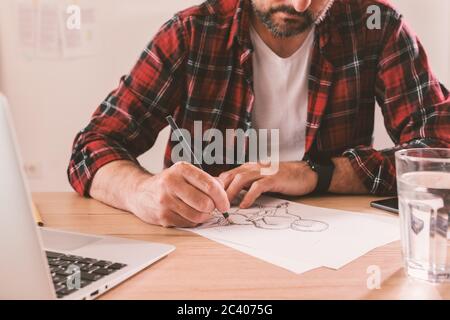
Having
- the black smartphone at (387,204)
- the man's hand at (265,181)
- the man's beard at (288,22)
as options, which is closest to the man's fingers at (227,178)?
the man's hand at (265,181)

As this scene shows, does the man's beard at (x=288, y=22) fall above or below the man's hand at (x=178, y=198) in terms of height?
above

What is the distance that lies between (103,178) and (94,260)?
40 cm

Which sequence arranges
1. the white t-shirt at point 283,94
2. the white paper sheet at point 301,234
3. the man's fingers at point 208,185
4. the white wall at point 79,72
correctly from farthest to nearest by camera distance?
the white wall at point 79,72
the white t-shirt at point 283,94
the man's fingers at point 208,185
the white paper sheet at point 301,234

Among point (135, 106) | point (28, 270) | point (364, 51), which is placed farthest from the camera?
point (364, 51)

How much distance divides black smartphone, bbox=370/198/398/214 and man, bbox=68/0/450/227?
21 centimetres

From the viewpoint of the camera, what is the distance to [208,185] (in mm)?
816

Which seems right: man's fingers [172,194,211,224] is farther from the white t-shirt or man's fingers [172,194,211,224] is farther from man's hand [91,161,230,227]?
the white t-shirt

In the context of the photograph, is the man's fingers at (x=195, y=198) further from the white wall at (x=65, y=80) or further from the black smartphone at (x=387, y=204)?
the white wall at (x=65, y=80)

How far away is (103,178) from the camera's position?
1045 millimetres

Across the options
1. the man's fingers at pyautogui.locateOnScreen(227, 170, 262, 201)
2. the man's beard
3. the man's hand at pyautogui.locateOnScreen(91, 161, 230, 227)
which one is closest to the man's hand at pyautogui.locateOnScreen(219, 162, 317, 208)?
the man's fingers at pyautogui.locateOnScreen(227, 170, 262, 201)

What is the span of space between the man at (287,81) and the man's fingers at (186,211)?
1.41ft

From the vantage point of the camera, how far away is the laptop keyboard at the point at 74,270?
57 centimetres
